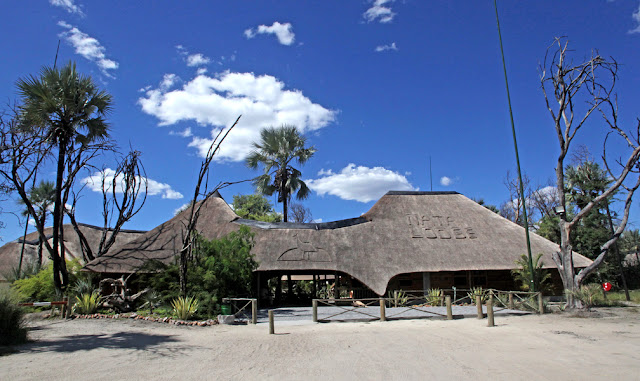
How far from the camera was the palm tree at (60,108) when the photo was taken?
15391mm

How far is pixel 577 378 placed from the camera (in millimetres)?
6566

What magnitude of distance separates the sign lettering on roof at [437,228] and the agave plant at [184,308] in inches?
454

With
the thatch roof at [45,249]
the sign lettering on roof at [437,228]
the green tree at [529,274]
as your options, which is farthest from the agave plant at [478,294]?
the thatch roof at [45,249]

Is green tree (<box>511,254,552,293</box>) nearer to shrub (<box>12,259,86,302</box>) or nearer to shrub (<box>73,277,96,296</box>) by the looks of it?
shrub (<box>73,277,96,296</box>)

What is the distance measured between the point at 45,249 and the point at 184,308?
20965 mm

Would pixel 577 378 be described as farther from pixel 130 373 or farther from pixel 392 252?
pixel 392 252

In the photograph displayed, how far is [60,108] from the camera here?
16.0 metres

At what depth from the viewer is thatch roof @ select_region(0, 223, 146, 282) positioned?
84.0ft

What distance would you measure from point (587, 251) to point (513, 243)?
1096 cm

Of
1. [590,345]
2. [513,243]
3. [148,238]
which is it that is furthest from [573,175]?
[148,238]

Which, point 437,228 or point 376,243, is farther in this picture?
point 437,228

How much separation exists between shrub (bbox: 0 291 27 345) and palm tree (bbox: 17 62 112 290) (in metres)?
7.10

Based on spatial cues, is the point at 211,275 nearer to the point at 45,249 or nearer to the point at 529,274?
the point at 529,274

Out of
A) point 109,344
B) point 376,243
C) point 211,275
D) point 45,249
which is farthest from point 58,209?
point 45,249
